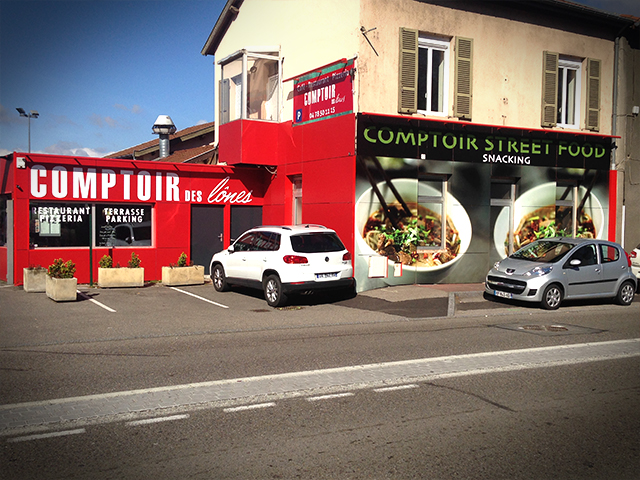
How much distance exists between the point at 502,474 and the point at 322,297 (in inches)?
461

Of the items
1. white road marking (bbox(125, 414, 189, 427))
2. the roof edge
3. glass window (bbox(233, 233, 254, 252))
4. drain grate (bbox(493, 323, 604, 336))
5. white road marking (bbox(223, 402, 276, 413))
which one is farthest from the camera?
the roof edge

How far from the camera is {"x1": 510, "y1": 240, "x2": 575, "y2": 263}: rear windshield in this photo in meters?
14.7

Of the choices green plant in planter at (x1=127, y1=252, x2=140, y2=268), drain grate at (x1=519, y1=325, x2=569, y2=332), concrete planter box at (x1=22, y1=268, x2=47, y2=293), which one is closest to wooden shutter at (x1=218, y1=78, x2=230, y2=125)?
green plant in planter at (x1=127, y1=252, x2=140, y2=268)

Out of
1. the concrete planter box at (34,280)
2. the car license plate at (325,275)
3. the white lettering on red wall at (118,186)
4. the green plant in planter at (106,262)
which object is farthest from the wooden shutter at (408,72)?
the concrete planter box at (34,280)

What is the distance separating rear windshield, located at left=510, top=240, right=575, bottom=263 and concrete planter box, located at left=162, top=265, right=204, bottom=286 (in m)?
8.90

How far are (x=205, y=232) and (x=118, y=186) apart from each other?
318cm

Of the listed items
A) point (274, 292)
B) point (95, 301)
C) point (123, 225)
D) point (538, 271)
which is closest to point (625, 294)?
point (538, 271)

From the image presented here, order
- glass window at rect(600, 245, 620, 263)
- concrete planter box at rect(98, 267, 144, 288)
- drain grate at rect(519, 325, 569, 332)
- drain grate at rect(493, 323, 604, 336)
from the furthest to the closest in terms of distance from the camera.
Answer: concrete planter box at rect(98, 267, 144, 288) < glass window at rect(600, 245, 620, 263) < drain grate at rect(519, 325, 569, 332) < drain grate at rect(493, 323, 604, 336)

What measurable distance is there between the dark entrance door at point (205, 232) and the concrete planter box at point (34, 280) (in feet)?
16.7

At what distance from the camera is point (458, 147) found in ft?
59.2

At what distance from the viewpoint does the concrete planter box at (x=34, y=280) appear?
16297 mm

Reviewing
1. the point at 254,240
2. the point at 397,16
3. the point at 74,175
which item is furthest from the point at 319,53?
the point at 74,175

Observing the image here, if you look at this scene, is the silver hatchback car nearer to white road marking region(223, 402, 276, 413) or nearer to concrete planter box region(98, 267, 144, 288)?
white road marking region(223, 402, 276, 413)

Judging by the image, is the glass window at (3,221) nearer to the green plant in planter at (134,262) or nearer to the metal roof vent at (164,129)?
the green plant in planter at (134,262)
